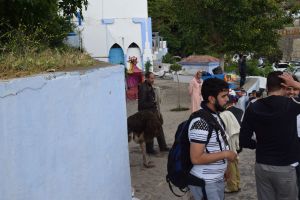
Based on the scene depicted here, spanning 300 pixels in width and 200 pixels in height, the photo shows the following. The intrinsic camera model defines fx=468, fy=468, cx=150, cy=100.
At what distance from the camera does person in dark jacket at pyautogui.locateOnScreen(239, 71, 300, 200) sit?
404 centimetres

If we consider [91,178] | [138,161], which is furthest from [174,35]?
[91,178]

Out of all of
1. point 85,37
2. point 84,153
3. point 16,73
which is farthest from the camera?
point 85,37

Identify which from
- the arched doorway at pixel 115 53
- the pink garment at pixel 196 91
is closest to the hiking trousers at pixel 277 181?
the pink garment at pixel 196 91

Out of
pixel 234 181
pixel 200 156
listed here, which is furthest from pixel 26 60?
pixel 234 181

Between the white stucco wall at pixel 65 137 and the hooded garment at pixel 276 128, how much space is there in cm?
154

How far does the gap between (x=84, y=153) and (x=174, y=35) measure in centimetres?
4183

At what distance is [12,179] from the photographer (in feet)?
11.5

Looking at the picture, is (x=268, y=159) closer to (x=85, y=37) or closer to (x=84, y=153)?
(x=84, y=153)

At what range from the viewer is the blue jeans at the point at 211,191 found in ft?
12.8

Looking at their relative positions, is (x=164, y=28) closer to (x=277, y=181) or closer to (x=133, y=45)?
(x=133, y=45)

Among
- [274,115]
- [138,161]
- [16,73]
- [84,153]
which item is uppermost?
[16,73]

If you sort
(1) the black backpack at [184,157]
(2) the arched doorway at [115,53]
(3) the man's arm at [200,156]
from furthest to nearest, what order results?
1. (2) the arched doorway at [115,53]
2. (1) the black backpack at [184,157]
3. (3) the man's arm at [200,156]

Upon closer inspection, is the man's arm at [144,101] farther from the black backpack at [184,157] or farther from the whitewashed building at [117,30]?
the whitewashed building at [117,30]

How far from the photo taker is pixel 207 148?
152 inches
